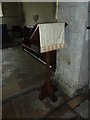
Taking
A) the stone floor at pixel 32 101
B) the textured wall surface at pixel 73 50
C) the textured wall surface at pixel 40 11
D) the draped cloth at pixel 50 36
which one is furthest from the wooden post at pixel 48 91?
the textured wall surface at pixel 40 11

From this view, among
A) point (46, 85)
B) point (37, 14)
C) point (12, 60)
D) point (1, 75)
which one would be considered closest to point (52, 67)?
point (46, 85)

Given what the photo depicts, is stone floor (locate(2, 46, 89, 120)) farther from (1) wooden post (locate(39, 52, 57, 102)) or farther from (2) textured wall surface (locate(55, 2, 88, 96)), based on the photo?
(2) textured wall surface (locate(55, 2, 88, 96))

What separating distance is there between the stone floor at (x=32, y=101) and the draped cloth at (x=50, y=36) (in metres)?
0.97

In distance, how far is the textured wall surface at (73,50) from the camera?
1814 mm

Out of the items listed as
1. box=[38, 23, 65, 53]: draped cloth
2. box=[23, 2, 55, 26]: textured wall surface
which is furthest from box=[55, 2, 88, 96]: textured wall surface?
box=[23, 2, 55, 26]: textured wall surface

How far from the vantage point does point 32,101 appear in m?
2.22

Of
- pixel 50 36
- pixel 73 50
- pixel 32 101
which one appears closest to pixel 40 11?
pixel 73 50

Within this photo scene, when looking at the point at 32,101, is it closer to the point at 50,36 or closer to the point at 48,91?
the point at 48,91

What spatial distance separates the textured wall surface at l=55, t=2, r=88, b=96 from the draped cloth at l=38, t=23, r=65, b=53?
21 centimetres

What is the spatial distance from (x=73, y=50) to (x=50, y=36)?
1.69 feet

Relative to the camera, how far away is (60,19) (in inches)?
83.8

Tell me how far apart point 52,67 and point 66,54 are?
Answer: 107cm

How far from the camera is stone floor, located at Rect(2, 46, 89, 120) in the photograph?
195 centimetres

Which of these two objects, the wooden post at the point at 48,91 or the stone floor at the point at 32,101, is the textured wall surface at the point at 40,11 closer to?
the stone floor at the point at 32,101
